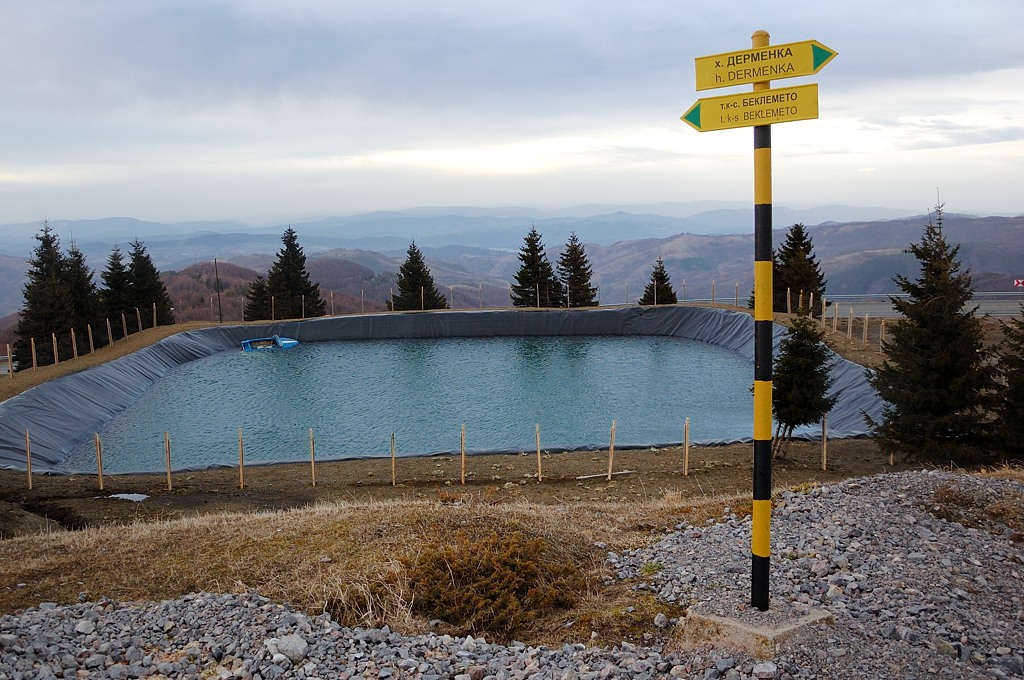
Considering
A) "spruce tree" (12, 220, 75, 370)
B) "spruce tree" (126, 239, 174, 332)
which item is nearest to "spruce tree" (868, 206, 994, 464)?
"spruce tree" (12, 220, 75, 370)

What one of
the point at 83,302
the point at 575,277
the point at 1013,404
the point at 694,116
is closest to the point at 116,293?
the point at 83,302

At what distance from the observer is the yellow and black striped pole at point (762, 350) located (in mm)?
5996

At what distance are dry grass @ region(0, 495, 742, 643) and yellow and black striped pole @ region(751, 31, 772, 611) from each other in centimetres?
113

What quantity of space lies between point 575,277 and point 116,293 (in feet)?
93.2

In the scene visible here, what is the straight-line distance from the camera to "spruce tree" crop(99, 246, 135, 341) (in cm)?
4538

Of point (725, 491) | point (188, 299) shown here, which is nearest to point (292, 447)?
point (725, 491)

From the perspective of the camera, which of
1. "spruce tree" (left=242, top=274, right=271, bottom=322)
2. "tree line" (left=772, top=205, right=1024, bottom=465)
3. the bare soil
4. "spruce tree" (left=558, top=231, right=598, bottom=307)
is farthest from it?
"spruce tree" (left=558, top=231, right=598, bottom=307)

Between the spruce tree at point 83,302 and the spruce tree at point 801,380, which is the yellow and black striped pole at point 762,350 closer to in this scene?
the spruce tree at point 801,380

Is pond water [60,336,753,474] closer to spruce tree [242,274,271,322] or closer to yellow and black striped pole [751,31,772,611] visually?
spruce tree [242,274,271,322]

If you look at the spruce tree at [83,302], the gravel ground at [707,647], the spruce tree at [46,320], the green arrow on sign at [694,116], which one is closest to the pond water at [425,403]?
the spruce tree at [83,302]

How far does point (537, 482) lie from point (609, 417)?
7972mm

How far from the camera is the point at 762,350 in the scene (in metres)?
6.06

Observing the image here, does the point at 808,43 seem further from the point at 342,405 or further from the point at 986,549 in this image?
the point at 342,405

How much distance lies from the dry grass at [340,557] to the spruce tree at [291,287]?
42.1 meters
